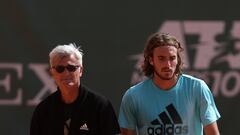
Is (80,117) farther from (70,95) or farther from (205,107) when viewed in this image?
(205,107)

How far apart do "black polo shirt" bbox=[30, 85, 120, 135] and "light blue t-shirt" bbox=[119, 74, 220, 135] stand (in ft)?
0.65

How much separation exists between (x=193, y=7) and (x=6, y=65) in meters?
1.60

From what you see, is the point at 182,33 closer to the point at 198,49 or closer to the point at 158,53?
the point at 198,49

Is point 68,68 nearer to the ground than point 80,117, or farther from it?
farther from it

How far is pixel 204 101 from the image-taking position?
131 inches

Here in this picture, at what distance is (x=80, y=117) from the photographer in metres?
3.20

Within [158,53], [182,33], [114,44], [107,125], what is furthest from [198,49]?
[107,125]

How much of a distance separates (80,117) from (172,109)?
1.85ft

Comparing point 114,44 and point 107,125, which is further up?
point 114,44

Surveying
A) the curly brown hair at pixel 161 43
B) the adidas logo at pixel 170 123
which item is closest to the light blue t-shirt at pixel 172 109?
the adidas logo at pixel 170 123

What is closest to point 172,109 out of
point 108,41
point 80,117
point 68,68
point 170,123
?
point 170,123

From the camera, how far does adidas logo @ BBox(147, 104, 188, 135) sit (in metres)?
3.32

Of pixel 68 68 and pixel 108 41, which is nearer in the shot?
pixel 68 68

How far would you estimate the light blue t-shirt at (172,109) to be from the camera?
333 centimetres
